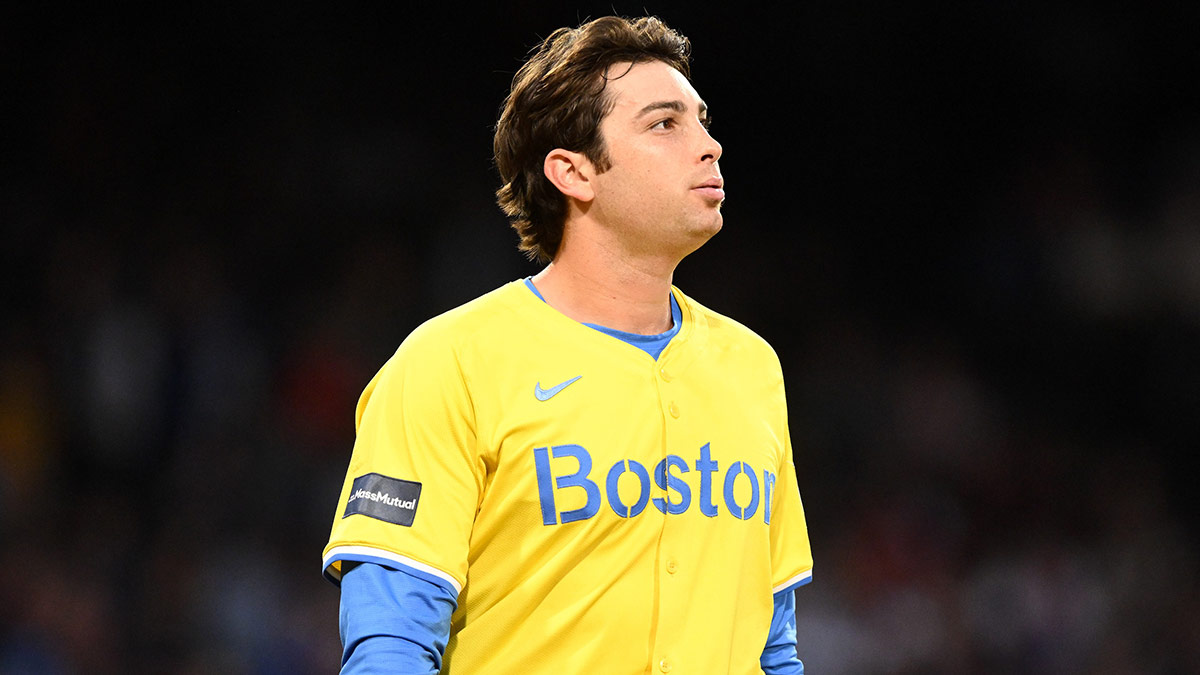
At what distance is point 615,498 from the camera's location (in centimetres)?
198

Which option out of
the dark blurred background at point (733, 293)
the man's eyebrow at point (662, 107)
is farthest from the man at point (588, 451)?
the dark blurred background at point (733, 293)

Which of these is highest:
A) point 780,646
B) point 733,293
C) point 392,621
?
point 733,293

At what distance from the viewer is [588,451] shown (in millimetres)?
1984

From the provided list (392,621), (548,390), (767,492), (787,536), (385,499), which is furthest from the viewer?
(787,536)

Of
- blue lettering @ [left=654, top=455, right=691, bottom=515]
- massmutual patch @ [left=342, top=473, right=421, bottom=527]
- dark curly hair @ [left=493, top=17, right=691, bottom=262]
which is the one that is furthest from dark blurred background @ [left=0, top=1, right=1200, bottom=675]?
blue lettering @ [left=654, top=455, right=691, bottom=515]

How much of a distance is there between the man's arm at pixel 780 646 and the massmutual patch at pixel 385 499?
0.69m

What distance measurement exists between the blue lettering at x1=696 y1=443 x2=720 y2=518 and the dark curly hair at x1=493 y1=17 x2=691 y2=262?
48cm

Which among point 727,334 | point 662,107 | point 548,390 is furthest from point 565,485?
point 662,107

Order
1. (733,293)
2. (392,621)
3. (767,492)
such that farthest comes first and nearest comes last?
(733,293)
(767,492)
(392,621)

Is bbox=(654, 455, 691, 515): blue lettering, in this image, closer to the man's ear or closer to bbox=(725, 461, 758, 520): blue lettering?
bbox=(725, 461, 758, 520): blue lettering

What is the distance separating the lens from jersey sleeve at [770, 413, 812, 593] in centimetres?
229

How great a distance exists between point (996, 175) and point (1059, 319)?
2.76 ft

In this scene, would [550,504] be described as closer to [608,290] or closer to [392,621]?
[392,621]

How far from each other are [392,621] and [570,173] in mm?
846
